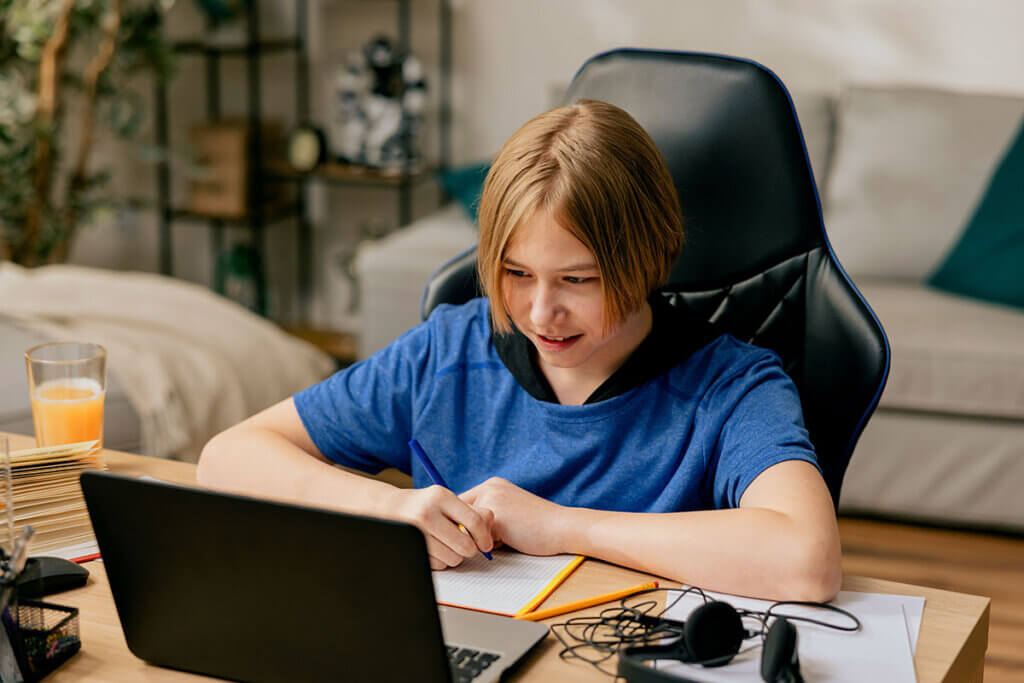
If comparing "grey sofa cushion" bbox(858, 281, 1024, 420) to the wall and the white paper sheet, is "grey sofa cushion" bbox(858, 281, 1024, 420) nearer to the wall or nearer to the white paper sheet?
A: the wall

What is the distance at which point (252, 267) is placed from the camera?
381cm

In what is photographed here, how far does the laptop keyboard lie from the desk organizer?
11.9 inches

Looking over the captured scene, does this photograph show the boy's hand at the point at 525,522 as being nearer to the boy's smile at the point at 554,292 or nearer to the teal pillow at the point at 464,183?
the boy's smile at the point at 554,292

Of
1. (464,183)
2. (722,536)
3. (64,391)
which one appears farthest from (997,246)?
(64,391)

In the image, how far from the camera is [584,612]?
3.18ft

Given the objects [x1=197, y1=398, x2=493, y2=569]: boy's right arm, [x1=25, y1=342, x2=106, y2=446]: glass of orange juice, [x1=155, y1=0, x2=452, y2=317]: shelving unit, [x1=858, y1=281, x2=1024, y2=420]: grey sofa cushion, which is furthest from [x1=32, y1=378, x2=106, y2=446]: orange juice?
[x1=155, y1=0, x2=452, y2=317]: shelving unit

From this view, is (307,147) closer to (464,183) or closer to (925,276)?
(464,183)

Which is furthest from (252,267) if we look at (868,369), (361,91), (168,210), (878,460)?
(868,369)

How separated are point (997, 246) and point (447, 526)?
7.06 ft

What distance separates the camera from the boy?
103cm

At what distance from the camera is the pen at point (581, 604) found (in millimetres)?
953

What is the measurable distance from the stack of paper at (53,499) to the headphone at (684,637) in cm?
49

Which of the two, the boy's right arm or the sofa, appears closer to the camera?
the boy's right arm

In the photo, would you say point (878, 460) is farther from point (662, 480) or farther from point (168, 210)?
point (168, 210)
